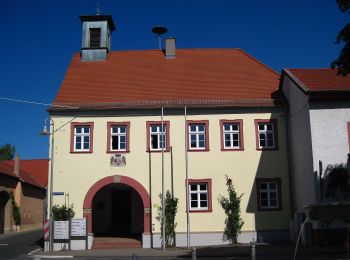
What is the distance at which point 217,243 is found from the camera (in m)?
24.9

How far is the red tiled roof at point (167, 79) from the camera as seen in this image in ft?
88.0

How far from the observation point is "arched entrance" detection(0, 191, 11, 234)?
124 feet

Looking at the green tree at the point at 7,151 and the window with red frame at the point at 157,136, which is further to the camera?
the green tree at the point at 7,151

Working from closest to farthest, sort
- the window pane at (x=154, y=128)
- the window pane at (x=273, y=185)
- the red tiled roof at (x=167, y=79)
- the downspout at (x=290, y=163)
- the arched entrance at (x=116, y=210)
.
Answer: the downspout at (x=290, y=163) → the window pane at (x=273, y=185) → the window pane at (x=154, y=128) → the red tiled roof at (x=167, y=79) → the arched entrance at (x=116, y=210)

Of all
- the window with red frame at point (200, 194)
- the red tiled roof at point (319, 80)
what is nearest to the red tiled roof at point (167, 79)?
the red tiled roof at point (319, 80)

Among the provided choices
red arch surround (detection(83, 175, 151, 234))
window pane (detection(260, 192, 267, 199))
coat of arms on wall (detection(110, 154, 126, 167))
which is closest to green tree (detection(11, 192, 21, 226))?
red arch surround (detection(83, 175, 151, 234))

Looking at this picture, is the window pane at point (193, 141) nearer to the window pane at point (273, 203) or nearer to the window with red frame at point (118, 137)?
the window with red frame at point (118, 137)

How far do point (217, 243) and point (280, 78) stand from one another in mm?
9994

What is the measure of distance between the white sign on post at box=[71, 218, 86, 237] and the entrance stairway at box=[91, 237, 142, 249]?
3.27ft

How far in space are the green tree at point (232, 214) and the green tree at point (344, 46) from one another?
13.8m

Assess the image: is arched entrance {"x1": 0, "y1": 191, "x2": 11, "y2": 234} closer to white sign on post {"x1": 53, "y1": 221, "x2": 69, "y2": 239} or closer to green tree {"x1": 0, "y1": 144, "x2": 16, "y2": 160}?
white sign on post {"x1": 53, "y1": 221, "x2": 69, "y2": 239}

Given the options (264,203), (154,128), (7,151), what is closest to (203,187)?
(264,203)

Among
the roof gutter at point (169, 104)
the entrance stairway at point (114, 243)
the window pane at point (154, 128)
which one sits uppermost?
the roof gutter at point (169, 104)

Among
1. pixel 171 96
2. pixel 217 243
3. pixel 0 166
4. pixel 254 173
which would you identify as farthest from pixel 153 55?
pixel 0 166
